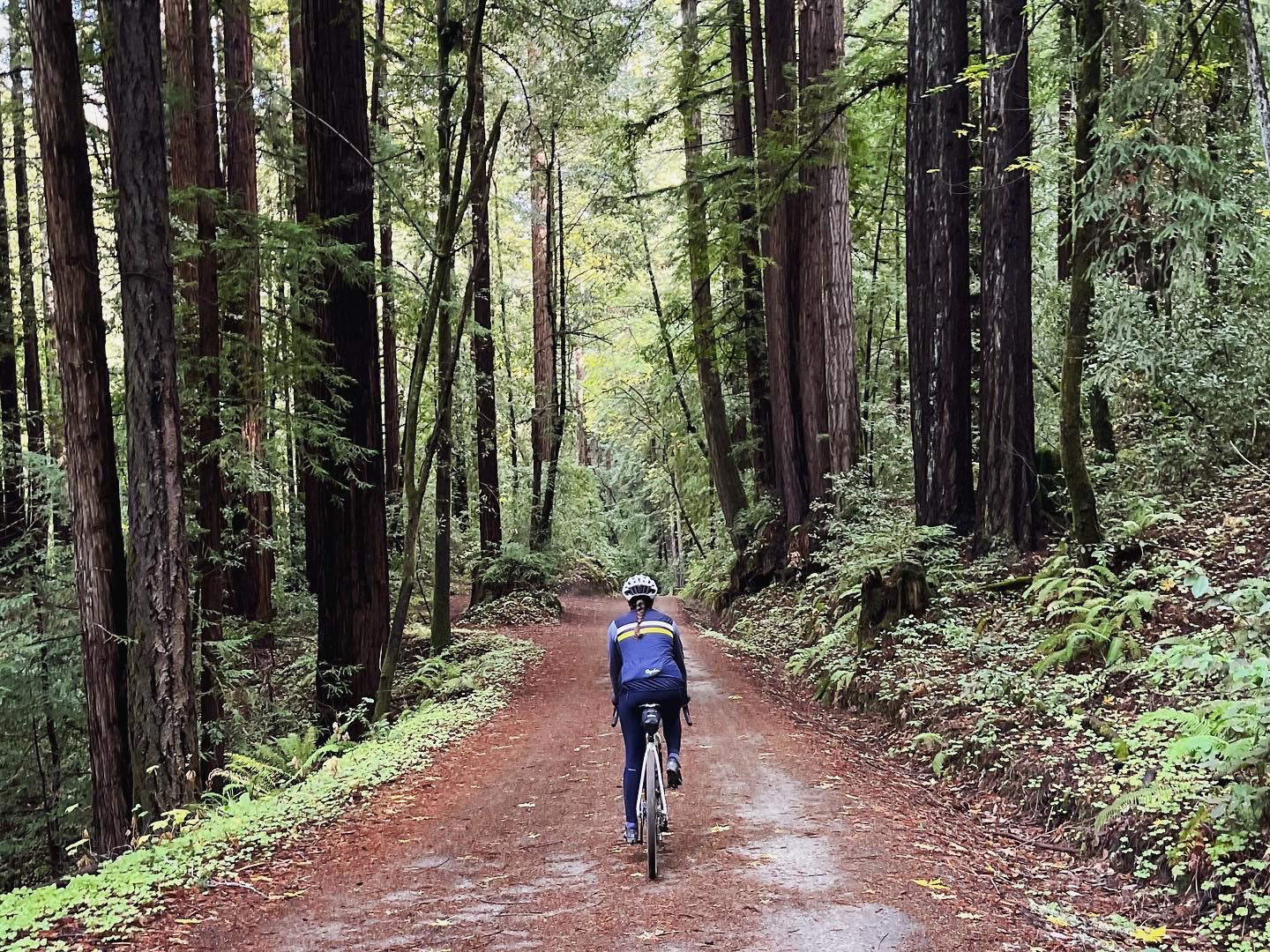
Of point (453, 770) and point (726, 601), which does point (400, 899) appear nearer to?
point (453, 770)

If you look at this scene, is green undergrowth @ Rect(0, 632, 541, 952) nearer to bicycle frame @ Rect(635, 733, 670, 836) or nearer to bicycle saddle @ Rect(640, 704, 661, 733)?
bicycle frame @ Rect(635, 733, 670, 836)

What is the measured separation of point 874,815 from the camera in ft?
21.8

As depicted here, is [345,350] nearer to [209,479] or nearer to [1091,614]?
[209,479]

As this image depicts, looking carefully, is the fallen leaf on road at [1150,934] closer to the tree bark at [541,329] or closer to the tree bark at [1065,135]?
the tree bark at [1065,135]

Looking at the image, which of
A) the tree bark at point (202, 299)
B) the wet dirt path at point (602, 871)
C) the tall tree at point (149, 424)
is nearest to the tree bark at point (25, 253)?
the tree bark at point (202, 299)

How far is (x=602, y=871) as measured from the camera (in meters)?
5.65

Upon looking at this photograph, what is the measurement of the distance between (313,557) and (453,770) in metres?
7.36

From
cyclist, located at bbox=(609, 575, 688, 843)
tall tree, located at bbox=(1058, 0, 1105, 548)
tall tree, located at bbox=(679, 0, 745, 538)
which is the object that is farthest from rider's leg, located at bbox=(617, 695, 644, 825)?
tall tree, located at bbox=(679, 0, 745, 538)

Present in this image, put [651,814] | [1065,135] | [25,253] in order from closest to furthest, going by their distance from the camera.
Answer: [651,814] → [1065,135] → [25,253]

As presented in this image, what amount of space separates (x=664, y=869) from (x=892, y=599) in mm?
6707

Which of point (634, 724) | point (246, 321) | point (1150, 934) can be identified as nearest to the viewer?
point (1150, 934)

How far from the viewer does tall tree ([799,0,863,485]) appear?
52.7ft

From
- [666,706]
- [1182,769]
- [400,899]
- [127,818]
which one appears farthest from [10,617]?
[1182,769]

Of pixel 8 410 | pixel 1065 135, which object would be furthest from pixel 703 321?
pixel 8 410
